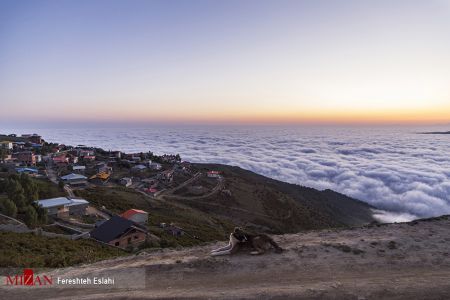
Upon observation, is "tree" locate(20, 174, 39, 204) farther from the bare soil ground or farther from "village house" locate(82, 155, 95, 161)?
"village house" locate(82, 155, 95, 161)

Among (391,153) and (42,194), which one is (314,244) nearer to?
(42,194)

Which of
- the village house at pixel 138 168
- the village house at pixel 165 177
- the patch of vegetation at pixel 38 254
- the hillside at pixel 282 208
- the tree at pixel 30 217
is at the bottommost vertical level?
the hillside at pixel 282 208

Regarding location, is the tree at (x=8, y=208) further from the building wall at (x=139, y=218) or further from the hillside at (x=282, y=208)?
the hillside at (x=282, y=208)

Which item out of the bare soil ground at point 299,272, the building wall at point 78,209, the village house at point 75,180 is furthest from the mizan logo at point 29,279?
the village house at point 75,180

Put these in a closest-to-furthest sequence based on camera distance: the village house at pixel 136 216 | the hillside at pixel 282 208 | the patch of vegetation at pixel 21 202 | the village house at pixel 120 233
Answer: the village house at pixel 120 233, the patch of vegetation at pixel 21 202, the village house at pixel 136 216, the hillside at pixel 282 208

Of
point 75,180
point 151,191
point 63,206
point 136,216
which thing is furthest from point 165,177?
point 63,206

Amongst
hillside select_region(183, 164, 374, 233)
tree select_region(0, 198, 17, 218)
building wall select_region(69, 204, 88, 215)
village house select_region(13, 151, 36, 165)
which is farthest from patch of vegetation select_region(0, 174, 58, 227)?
village house select_region(13, 151, 36, 165)

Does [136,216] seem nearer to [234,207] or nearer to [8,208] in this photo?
[8,208]
